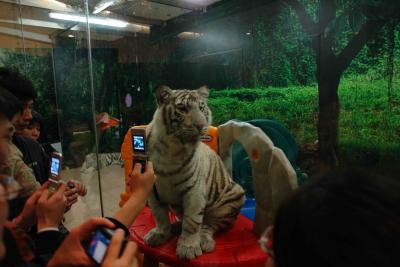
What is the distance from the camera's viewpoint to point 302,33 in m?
2.08

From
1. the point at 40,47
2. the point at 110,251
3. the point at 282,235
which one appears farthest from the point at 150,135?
the point at 40,47

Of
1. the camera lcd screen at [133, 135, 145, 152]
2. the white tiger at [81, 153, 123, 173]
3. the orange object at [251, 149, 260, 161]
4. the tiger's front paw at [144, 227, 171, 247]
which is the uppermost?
the camera lcd screen at [133, 135, 145, 152]

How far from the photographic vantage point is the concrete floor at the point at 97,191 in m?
2.62

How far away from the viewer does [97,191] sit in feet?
8.89

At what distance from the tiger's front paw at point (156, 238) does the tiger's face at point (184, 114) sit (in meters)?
0.46

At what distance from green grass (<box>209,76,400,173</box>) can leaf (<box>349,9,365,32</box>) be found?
0.29 metres

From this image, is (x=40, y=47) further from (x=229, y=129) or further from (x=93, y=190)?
(x=229, y=129)

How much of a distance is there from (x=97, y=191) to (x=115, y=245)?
2.24 m

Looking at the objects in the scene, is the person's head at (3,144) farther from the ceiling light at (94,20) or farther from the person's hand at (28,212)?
the ceiling light at (94,20)

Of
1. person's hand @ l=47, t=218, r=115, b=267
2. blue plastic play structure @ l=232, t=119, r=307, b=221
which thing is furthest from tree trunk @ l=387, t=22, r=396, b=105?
person's hand @ l=47, t=218, r=115, b=267

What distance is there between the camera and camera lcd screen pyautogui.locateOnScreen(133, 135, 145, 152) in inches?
49.4

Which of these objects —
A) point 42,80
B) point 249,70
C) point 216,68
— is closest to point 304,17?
point 249,70

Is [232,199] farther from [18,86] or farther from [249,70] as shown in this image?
[249,70]

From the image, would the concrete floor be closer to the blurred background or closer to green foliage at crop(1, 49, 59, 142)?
the blurred background
